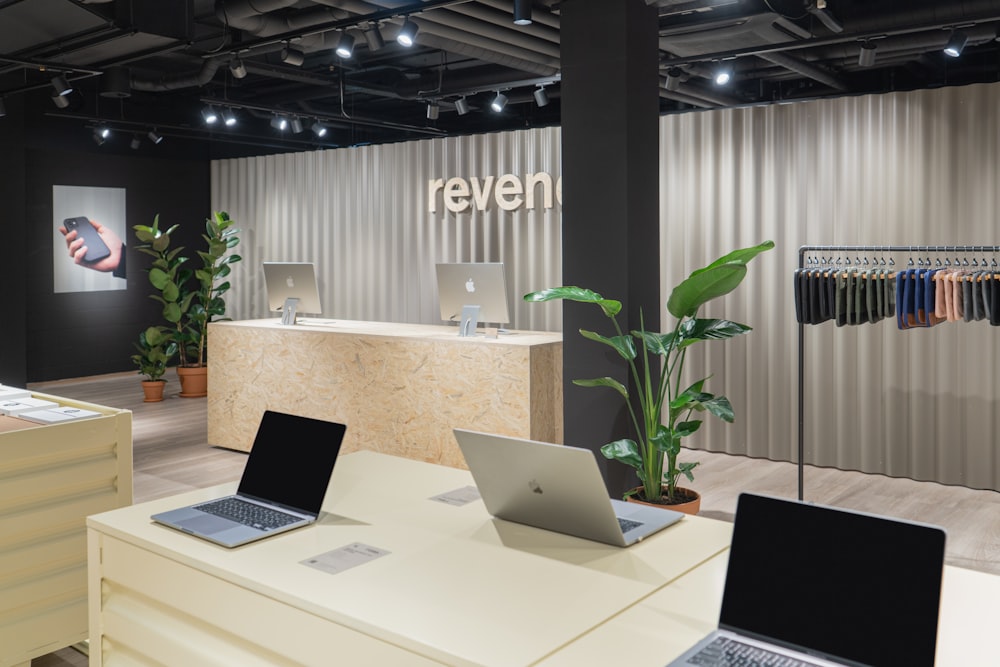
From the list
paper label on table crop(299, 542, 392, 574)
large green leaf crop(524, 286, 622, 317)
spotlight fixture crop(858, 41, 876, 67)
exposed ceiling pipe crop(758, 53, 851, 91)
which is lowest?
paper label on table crop(299, 542, 392, 574)

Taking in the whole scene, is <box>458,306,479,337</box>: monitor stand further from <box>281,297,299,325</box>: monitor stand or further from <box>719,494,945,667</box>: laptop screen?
<box>719,494,945,667</box>: laptop screen

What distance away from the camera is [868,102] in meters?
6.33

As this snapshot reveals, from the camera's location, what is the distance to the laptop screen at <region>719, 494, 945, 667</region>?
154 centimetres

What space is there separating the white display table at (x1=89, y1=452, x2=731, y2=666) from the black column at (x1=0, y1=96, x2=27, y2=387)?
27.5ft

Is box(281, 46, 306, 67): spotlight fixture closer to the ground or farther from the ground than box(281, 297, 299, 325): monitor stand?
farther from the ground

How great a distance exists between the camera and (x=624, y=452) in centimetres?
439

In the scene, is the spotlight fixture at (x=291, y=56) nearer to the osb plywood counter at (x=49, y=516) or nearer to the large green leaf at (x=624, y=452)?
the osb plywood counter at (x=49, y=516)

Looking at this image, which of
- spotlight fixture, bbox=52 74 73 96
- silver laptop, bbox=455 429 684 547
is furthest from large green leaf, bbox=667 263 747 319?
spotlight fixture, bbox=52 74 73 96

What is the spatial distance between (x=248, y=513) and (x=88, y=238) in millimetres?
9401

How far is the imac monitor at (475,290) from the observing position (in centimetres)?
628

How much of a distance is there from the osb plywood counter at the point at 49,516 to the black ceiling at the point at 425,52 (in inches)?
A: 101

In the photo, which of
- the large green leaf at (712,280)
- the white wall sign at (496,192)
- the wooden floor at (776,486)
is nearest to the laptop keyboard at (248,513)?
the wooden floor at (776,486)

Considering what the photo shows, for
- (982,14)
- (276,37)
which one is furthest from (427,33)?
(982,14)

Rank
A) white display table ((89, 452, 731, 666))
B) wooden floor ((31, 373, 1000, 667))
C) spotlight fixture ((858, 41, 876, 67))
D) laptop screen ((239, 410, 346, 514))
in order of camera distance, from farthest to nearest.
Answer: spotlight fixture ((858, 41, 876, 67)) < wooden floor ((31, 373, 1000, 667)) < laptop screen ((239, 410, 346, 514)) < white display table ((89, 452, 731, 666))
